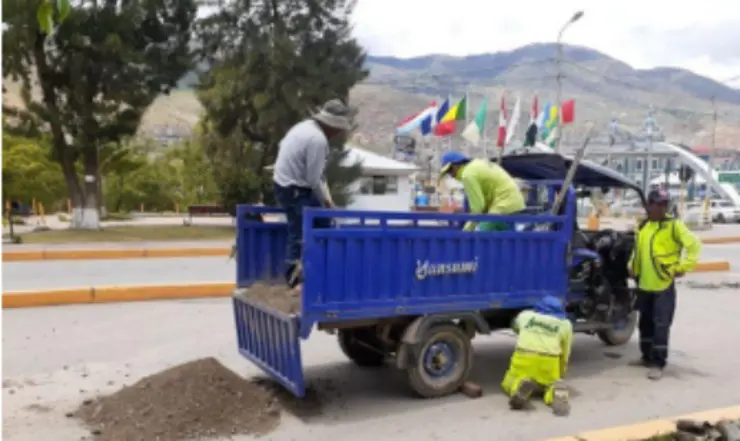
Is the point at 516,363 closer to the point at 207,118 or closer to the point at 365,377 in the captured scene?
the point at 365,377

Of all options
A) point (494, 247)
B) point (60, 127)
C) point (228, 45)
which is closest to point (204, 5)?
point (228, 45)

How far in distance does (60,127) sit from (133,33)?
12.6ft

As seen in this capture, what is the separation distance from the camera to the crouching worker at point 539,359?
214 inches

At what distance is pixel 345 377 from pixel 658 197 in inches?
129

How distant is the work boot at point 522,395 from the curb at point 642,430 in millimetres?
688

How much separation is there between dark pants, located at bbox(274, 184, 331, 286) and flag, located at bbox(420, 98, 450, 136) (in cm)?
2391

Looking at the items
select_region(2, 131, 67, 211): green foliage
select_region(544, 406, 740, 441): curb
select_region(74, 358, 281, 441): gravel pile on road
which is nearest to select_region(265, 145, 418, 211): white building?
select_region(2, 131, 67, 211): green foliage

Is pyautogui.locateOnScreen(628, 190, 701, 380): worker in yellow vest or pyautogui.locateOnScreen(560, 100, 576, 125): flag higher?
A: pyautogui.locateOnScreen(560, 100, 576, 125): flag

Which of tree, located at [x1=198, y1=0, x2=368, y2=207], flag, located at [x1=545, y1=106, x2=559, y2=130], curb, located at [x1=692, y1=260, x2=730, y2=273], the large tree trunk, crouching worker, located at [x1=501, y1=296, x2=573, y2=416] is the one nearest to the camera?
crouching worker, located at [x1=501, y1=296, x2=573, y2=416]

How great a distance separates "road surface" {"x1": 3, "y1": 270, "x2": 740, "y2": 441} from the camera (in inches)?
197

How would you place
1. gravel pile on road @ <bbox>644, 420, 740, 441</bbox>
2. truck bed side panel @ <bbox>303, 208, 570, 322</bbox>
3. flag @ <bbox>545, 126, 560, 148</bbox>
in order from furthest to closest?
flag @ <bbox>545, 126, 560, 148</bbox>, truck bed side panel @ <bbox>303, 208, 570, 322</bbox>, gravel pile on road @ <bbox>644, 420, 740, 441</bbox>

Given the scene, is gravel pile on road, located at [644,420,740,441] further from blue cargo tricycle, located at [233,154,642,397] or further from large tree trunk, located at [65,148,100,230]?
large tree trunk, located at [65,148,100,230]

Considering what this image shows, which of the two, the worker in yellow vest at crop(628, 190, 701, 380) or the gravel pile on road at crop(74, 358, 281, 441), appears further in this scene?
the worker in yellow vest at crop(628, 190, 701, 380)

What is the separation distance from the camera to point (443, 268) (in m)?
5.51
